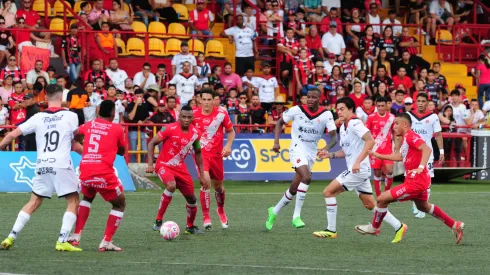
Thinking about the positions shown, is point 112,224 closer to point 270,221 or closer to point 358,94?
point 270,221

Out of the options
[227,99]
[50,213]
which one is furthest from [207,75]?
[50,213]

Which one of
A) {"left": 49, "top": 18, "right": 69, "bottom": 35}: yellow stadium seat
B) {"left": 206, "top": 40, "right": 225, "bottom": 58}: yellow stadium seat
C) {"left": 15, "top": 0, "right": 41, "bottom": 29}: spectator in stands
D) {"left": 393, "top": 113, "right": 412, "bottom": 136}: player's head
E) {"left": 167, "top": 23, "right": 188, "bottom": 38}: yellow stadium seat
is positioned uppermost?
{"left": 15, "top": 0, "right": 41, "bottom": 29}: spectator in stands

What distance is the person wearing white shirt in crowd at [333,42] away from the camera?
102 feet

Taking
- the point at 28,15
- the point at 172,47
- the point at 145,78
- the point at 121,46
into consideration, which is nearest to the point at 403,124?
the point at 145,78

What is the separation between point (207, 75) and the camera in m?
28.0

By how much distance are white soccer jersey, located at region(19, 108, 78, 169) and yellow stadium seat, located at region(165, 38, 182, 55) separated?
56.2 feet

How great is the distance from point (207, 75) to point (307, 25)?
5.51 m

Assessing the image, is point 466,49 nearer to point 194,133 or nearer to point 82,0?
point 82,0

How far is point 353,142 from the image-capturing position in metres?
15.0

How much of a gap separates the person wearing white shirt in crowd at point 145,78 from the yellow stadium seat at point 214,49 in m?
3.18

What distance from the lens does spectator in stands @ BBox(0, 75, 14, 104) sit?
2441 centimetres

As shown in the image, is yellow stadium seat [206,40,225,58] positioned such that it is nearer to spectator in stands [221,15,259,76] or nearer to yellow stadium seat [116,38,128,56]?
spectator in stands [221,15,259,76]

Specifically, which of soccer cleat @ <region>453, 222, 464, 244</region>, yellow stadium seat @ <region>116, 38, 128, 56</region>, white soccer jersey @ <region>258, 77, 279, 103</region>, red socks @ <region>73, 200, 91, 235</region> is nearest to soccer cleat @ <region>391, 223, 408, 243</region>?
soccer cleat @ <region>453, 222, 464, 244</region>

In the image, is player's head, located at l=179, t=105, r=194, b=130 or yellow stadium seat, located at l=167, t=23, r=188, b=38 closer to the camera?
player's head, located at l=179, t=105, r=194, b=130
